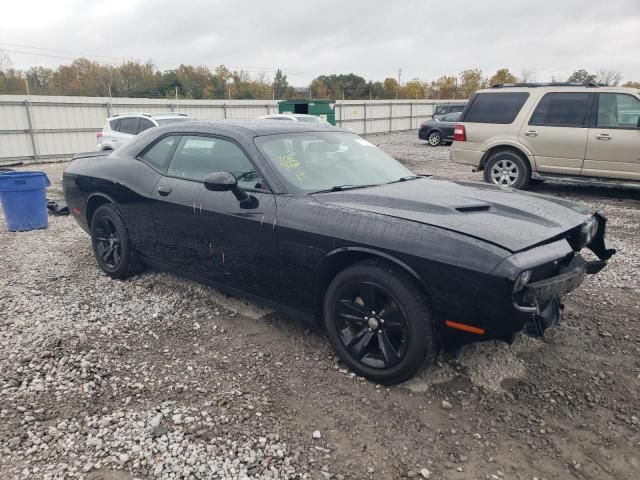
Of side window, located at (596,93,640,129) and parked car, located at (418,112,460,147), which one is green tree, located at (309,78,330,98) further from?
side window, located at (596,93,640,129)

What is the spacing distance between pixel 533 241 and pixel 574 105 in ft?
23.0

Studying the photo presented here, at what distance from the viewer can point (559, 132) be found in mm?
8414

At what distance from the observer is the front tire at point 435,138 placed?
20047 millimetres

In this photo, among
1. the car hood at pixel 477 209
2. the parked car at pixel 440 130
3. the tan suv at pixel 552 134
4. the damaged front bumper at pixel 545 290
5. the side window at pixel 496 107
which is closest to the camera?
the damaged front bumper at pixel 545 290

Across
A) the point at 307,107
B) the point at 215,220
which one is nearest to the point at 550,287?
the point at 215,220

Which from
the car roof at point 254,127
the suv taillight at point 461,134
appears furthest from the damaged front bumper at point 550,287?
the suv taillight at point 461,134

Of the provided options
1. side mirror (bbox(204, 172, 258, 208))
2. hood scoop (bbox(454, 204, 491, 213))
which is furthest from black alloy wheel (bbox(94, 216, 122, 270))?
hood scoop (bbox(454, 204, 491, 213))

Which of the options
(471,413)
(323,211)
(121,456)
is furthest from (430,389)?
(121,456)

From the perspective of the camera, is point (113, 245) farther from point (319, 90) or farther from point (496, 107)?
point (319, 90)

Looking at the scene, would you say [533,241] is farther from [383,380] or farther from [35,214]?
[35,214]

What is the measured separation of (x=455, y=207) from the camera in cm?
296

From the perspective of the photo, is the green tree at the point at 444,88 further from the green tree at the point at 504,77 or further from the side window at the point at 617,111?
the side window at the point at 617,111

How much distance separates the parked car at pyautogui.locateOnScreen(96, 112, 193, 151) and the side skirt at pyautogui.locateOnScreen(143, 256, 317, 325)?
28.1 feet

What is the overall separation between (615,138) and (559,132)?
2.85 feet
